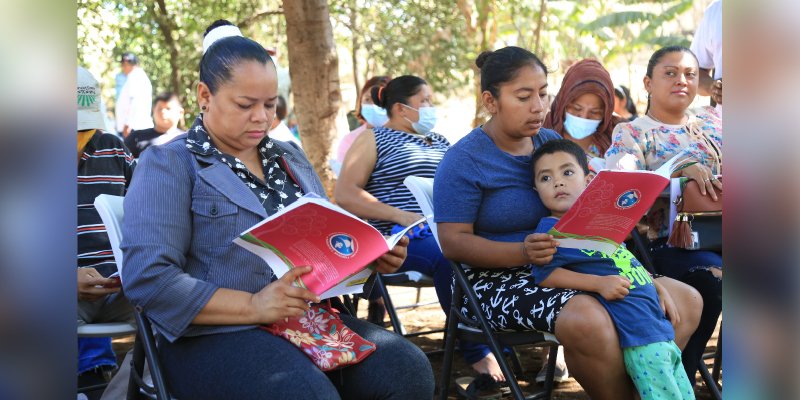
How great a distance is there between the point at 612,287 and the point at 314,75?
484cm

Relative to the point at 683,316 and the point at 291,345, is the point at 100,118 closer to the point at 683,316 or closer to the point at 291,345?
the point at 291,345

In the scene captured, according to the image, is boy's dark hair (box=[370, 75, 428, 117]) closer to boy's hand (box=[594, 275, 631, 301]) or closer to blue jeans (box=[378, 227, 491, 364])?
blue jeans (box=[378, 227, 491, 364])

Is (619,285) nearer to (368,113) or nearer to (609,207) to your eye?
(609,207)

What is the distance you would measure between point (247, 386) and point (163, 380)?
333 mm

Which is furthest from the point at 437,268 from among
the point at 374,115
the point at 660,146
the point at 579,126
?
the point at 374,115

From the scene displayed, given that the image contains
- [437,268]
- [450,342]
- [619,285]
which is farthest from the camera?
[437,268]

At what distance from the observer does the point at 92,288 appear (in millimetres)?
3307

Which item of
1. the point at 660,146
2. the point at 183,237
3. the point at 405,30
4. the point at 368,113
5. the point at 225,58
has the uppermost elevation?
the point at 405,30

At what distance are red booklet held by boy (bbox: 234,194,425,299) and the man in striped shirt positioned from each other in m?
1.22

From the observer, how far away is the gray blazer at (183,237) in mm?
2477

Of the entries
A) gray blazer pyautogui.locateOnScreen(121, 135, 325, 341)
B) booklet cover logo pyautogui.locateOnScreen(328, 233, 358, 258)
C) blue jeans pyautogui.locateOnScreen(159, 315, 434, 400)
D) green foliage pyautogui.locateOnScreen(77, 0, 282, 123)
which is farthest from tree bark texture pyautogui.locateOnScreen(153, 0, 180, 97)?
booklet cover logo pyautogui.locateOnScreen(328, 233, 358, 258)

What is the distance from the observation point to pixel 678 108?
4.46m
